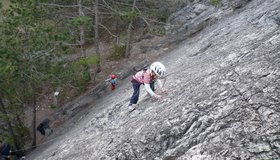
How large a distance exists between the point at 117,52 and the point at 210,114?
728 inches

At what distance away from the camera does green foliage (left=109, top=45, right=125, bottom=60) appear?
24622mm

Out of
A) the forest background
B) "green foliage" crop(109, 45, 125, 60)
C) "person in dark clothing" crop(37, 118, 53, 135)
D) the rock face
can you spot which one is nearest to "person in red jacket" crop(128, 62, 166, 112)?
the rock face

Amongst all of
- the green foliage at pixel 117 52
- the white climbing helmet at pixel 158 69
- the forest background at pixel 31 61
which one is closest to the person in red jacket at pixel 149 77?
the white climbing helmet at pixel 158 69

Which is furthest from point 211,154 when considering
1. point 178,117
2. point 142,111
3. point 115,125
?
point 115,125

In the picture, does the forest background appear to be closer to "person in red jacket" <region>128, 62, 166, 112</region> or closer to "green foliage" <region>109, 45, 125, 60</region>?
"green foliage" <region>109, 45, 125, 60</region>

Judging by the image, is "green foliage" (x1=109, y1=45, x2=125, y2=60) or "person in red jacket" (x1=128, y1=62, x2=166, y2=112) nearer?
"person in red jacket" (x1=128, y1=62, x2=166, y2=112)

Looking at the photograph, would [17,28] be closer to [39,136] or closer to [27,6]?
[27,6]

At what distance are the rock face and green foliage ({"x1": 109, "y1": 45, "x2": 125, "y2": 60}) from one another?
12.4 meters

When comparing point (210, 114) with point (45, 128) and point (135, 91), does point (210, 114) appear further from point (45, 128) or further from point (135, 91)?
point (45, 128)

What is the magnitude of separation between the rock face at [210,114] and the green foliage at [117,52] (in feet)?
40.8

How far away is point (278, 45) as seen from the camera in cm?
823

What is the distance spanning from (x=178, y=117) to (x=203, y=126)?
92cm

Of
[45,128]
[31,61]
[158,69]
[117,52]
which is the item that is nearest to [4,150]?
[31,61]

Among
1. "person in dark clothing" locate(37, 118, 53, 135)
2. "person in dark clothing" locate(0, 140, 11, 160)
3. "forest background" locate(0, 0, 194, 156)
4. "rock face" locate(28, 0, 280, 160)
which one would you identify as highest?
"forest background" locate(0, 0, 194, 156)
